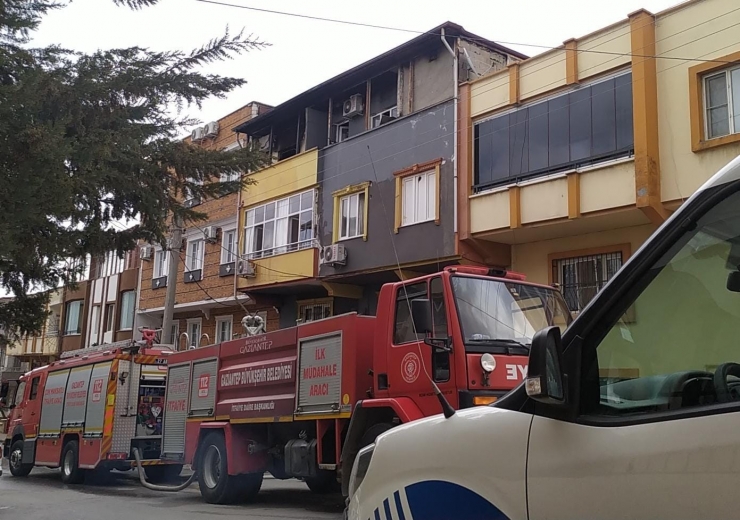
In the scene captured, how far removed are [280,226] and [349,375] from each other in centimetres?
1446

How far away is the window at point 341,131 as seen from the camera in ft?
73.2

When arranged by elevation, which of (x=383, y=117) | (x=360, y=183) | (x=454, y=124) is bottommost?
(x=360, y=183)

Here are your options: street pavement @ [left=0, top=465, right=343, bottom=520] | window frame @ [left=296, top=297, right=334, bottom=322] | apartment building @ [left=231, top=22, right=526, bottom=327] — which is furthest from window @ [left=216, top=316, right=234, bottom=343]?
street pavement @ [left=0, top=465, right=343, bottom=520]

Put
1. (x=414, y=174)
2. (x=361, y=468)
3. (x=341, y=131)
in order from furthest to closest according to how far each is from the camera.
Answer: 1. (x=341, y=131)
2. (x=414, y=174)
3. (x=361, y=468)

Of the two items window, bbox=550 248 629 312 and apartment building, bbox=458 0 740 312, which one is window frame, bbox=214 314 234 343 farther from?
window, bbox=550 248 629 312

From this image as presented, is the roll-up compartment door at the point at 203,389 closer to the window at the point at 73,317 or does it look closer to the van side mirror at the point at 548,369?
the van side mirror at the point at 548,369

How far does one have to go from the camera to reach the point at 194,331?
28.8 metres

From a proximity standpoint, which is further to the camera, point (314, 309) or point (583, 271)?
point (314, 309)

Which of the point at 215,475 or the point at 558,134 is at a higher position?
the point at 558,134

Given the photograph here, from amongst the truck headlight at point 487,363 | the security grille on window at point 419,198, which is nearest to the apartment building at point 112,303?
the security grille on window at point 419,198

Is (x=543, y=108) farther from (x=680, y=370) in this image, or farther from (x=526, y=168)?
(x=680, y=370)

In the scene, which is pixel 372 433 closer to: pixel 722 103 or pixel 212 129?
pixel 722 103

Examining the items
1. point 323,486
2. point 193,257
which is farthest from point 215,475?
point 193,257

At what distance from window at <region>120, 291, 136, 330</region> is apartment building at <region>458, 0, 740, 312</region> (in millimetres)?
21369
